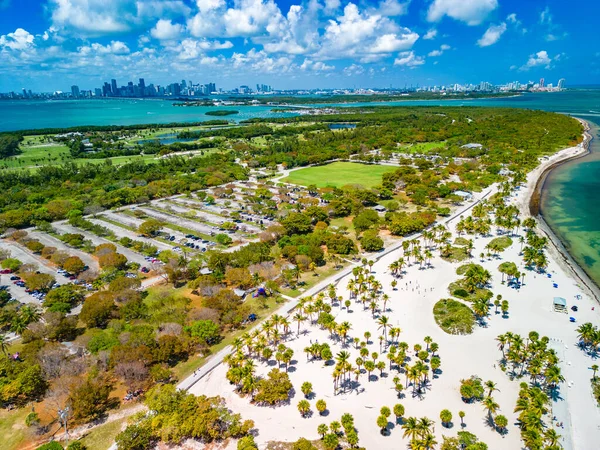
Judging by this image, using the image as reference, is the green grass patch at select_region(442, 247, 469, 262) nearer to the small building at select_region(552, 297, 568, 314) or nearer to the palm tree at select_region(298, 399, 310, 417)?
the small building at select_region(552, 297, 568, 314)

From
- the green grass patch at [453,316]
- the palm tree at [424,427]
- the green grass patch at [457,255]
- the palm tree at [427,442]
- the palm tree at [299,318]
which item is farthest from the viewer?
the green grass patch at [457,255]

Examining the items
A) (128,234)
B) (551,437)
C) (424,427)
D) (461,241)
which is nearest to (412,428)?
(424,427)

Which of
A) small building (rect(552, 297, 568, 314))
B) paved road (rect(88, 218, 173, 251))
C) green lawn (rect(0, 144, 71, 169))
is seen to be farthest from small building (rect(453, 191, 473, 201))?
green lawn (rect(0, 144, 71, 169))

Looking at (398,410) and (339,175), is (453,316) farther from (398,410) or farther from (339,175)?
(339,175)

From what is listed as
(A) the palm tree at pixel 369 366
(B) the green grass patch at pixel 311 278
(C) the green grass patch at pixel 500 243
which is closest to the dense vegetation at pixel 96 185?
(B) the green grass patch at pixel 311 278

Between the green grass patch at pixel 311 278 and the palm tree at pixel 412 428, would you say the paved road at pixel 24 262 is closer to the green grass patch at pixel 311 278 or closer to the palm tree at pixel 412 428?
the green grass patch at pixel 311 278

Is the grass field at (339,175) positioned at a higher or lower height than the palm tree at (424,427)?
higher

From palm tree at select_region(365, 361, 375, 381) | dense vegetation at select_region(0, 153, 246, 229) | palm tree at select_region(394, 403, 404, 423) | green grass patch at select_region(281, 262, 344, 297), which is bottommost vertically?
green grass patch at select_region(281, 262, 344, 297)
